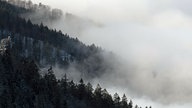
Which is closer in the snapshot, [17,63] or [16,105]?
[16,105]

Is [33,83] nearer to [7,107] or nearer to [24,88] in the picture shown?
[24,88]

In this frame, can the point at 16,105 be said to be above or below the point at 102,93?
below

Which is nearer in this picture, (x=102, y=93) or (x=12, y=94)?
(x=12, y=94)

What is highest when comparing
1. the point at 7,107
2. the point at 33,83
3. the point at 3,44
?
the point at 3,44

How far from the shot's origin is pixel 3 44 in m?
137

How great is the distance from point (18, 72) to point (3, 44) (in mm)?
7971

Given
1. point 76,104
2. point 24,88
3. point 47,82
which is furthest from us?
point 76,104

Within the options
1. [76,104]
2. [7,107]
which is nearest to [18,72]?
[7,107]

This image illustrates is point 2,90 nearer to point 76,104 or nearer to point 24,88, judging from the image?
point 24,88

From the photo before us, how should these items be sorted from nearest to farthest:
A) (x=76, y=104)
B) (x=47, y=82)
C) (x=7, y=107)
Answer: (x=7, y=107) → (x=47, y=82) → (x=76, y=104)

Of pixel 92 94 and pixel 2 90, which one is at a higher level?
pixel 92 94

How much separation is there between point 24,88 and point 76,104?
26.0 m

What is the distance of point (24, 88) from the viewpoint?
133000 millimetres

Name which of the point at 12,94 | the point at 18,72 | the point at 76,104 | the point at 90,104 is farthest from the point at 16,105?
the point at 90,104
